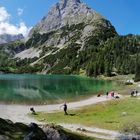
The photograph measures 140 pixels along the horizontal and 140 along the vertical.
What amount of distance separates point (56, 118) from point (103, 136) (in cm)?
2460

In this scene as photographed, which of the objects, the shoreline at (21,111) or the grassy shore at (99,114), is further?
the shoreline at (21,111)

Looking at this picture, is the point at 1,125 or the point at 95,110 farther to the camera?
the point at 95,110

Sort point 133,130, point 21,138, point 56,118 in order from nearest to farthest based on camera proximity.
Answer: point 21,138 < point 133,130 < point 56,118

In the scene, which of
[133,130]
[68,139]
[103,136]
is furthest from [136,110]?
[68,139]

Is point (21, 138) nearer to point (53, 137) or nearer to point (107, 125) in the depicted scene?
point (53, 137)

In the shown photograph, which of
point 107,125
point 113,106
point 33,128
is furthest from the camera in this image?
point 113,106

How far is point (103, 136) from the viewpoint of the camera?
38812 mm

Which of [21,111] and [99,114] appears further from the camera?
[21,111]

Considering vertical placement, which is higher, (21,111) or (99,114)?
(99,114)

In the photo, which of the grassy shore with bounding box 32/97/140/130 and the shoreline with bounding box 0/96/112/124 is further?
the shoreline with bounding box 0/96/112/124

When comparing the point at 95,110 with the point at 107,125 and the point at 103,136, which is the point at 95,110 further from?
the point at 103,136

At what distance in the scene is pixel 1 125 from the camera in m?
25.6

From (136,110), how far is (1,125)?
41327 millimetres

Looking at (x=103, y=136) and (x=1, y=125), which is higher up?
(x=1, y=125)
